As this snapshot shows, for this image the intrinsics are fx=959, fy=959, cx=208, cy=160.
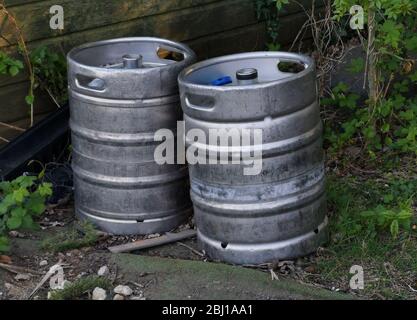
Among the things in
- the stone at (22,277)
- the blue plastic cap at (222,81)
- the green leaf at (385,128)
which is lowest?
the stone at (22,277)

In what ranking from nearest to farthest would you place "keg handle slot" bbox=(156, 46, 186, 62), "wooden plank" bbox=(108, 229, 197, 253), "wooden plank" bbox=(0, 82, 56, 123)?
"wooden plank" bbox=(108, 229, 197, 253)
"keg handle slot" bbox=(156, 46, 186, 62)
"wooden plank" bbox=(0, 82, 56, 123)

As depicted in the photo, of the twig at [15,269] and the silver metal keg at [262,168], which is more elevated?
the silver metal keg at [262,168]

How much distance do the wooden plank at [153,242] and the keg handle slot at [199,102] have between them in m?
0.84

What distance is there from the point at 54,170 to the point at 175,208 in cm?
89

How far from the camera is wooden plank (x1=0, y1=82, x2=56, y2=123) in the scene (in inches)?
221

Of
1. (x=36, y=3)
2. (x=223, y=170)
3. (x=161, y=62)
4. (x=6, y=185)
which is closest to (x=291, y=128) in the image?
(x=223, y=170)

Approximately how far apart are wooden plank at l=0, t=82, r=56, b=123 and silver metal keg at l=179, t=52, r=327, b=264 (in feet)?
4.51

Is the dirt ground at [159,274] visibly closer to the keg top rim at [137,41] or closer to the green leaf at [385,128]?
the keg top rim at [137,41]

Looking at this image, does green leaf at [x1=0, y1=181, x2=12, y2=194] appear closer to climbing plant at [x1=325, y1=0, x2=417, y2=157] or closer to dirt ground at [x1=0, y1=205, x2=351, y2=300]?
dirt ground at [x1=0, y1=205, x2=351, y2=300]

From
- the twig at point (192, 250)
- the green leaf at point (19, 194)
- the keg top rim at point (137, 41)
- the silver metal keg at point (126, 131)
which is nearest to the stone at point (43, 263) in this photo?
the green leaf at point (19, 194)

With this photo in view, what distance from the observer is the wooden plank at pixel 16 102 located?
561cm

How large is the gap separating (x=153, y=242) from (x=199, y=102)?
88cm

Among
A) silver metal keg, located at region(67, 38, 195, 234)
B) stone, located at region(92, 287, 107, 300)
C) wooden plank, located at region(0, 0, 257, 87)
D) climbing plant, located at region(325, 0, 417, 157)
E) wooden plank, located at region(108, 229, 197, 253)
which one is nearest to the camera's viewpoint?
stone, located at region(92, 287, 107, 300)

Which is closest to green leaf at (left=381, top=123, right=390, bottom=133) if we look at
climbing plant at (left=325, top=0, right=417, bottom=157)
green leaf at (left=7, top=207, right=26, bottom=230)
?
climbing plant at (left=325, top=0, right=417, bottom=157)
